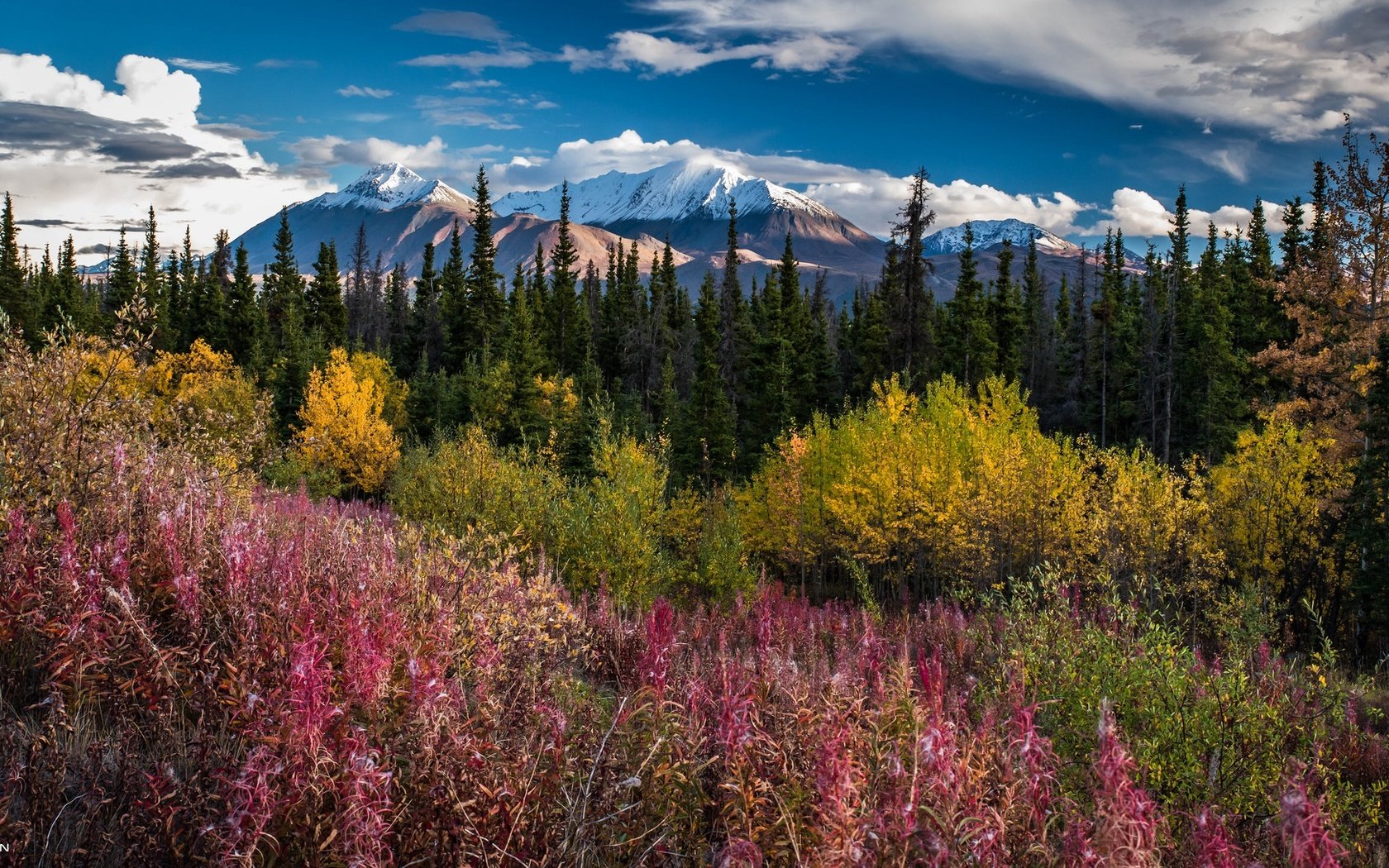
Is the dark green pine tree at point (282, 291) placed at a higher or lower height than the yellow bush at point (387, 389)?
higher

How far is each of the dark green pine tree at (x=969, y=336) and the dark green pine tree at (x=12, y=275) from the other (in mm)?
75869

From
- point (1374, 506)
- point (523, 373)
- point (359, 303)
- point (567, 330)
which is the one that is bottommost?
point (1374, 506)

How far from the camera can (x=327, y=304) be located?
240ft

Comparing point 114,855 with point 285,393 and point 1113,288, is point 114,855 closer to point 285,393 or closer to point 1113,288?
point 285,393

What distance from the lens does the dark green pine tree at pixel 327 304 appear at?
238 feet

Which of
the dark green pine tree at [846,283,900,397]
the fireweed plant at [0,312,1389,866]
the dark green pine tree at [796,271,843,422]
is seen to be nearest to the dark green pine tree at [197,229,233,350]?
the dark green pine tree at [796,271,843,422]

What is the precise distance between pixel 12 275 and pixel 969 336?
87.1 metres

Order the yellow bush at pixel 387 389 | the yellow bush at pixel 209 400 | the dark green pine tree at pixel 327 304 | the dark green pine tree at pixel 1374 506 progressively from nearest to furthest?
1. the yellow bush at pixel 209 400
2. the dark green pine tree at pixel 1374 506
3. the yellow bush at pixel 387 389
4. the dark green pine tree at pixel 327 304

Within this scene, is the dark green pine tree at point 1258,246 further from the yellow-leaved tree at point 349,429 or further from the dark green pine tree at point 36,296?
the dark green pine tree at point 36,296

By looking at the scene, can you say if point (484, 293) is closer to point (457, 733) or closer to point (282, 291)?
point (282, 291)

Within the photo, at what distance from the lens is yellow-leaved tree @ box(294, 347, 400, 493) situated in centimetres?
4288

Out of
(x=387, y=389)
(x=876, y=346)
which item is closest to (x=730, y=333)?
(x=876, y=346)

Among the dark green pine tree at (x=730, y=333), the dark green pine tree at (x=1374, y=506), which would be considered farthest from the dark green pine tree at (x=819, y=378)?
the dark green pine tree at (x=1374, y=506)

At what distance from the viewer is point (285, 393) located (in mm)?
54281
